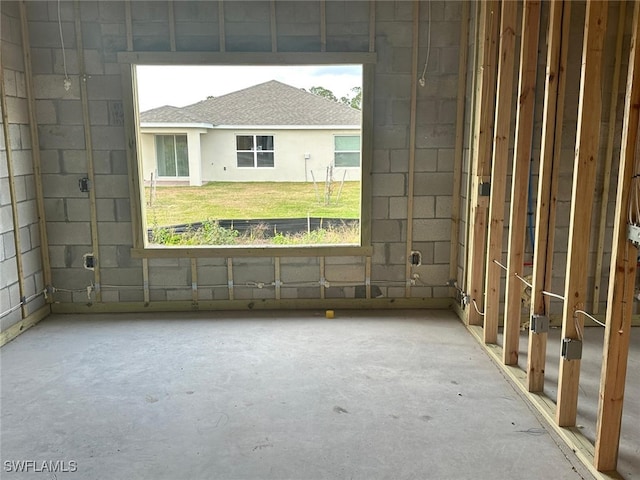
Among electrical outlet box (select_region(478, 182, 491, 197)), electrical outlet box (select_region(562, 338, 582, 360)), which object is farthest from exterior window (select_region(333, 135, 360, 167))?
electrical outlet box (select_region(562, 338, 582, 360))

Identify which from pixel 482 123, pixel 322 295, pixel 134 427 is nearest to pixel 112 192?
pixel 322 295

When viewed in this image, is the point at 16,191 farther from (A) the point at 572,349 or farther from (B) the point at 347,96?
(A) the point at 572,349

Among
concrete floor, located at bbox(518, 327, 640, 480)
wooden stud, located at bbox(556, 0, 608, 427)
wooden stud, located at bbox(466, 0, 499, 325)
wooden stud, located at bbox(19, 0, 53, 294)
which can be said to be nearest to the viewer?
wooden stud, located at bbox(556, 0, 608, 427)

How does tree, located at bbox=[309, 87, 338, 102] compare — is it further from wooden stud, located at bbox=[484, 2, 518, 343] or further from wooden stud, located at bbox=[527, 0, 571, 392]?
wooden stud, located at bbox=[527, 0, 571, 392]

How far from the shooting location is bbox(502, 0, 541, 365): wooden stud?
10.7 ft

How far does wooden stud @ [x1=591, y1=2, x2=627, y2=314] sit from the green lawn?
2.07 m

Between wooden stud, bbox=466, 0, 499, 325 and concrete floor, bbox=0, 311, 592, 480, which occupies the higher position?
wooden stud, bbox=466, 0, 499, 325

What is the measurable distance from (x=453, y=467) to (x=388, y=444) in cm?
36

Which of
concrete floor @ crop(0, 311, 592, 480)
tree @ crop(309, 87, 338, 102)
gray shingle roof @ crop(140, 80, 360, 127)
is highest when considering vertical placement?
tree @ crop(309, 87, 338, 102)

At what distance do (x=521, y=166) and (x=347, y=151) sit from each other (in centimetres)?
185

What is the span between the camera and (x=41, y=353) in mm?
4035

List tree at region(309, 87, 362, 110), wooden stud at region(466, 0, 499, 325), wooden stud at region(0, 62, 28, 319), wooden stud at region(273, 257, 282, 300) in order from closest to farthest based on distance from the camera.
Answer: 1. wooden stud at region(466, 0, 499, 325)
2. wooden stud at region(0, 62, 28, 319)
3. tree at region(309, 87, 362, 110)
4. wooden stud at region(273, 257, 282, 300)

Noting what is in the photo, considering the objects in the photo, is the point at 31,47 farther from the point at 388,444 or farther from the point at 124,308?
the point at 388,444

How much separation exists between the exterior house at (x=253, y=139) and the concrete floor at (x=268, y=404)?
55.0 inches
